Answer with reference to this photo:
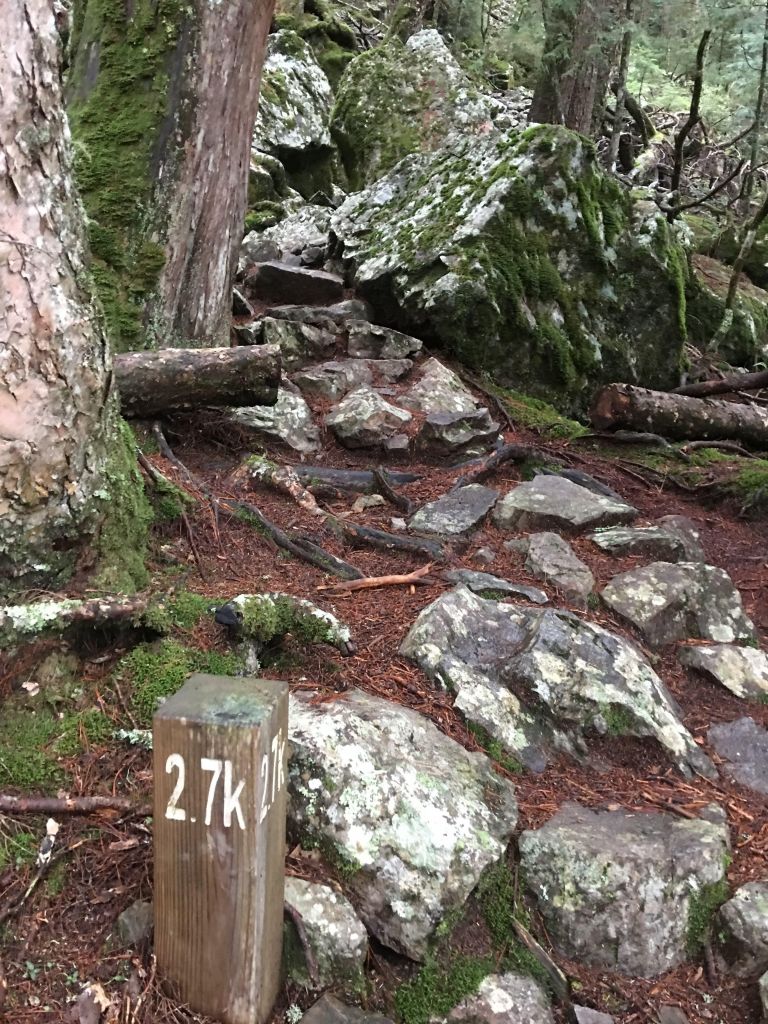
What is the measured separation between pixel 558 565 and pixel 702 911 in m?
2.13

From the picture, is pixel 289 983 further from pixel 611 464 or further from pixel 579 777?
pixel 611 464

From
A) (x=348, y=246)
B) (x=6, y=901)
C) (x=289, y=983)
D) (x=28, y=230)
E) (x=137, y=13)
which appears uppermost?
(x=137, y=13)

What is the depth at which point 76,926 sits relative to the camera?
200cm

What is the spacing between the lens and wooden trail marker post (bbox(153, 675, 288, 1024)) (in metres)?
1.64

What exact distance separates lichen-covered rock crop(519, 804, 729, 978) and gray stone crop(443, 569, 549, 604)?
147 cm

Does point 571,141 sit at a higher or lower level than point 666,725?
higher

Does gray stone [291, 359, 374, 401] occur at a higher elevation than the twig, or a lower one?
higher

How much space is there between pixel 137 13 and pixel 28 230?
13.0 ft

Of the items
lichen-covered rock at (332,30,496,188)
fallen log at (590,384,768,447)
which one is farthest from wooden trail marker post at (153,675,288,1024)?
lichen-covered rock at (332,30,496,188)

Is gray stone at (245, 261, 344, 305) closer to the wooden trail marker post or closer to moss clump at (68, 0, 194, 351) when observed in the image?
moss clump at (68, 0, 194, 351)

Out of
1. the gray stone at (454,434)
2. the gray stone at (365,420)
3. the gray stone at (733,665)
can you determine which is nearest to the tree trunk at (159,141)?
the gray stone at (365,420)

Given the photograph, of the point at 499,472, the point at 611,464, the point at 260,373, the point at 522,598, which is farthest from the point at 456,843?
the point at 611,464

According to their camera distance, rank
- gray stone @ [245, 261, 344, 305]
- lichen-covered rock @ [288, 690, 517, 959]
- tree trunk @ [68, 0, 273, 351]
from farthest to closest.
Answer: gray stone @ [245, 261, 344, 305] < tree trunk @ [68, 0, 273, 351] < lichen-covered rock @ [288, 690, 517, 959]

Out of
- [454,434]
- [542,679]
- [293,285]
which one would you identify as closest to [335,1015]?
[542,679]
